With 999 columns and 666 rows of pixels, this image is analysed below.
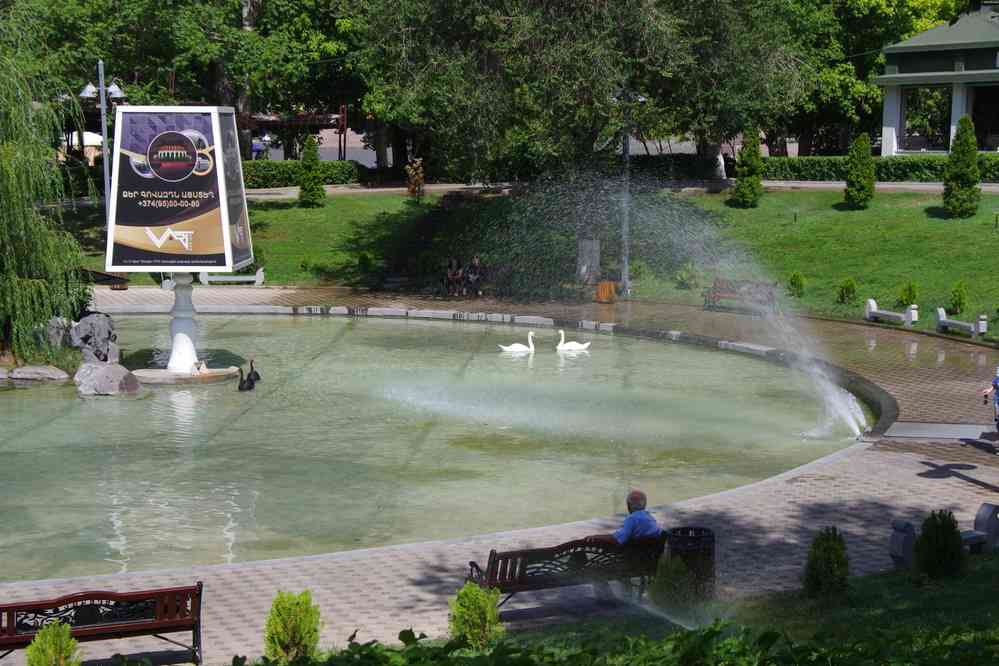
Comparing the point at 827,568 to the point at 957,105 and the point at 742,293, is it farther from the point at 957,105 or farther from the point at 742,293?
the point at 957,105

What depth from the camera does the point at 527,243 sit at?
45375 millimetres

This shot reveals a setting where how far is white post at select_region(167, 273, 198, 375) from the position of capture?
2722cm

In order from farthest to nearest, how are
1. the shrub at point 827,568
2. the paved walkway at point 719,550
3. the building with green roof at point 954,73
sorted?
1. the building with green roof at point 954,73
2. the paved walkway at point 719,550
3. the shrub at point 827,568

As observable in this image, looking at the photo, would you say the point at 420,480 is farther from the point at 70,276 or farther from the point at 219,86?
the point at 219,86

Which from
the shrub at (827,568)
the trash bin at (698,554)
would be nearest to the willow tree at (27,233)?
the trash bin at (698,554)

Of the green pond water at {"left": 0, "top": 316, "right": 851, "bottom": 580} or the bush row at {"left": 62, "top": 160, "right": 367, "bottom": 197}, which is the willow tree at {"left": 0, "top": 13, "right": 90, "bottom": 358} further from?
the bush row at {"left": 62, "top": 160, "right": 367, "bottom": 197}

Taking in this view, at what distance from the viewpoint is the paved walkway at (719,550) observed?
1262 centimetres

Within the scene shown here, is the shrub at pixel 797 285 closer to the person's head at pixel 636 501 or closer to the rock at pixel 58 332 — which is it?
the rock at pixel 58 332

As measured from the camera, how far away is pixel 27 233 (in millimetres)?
26625

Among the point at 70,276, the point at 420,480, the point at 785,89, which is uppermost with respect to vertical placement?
the point at 785,89

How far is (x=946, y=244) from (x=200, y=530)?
3047 centimetres

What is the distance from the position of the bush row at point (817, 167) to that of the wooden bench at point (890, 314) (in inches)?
555

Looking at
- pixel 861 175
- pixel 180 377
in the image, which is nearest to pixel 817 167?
pixel 861 175

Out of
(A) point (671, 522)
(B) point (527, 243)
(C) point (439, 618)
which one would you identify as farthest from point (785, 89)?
(C) point (439, 618)
